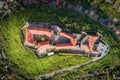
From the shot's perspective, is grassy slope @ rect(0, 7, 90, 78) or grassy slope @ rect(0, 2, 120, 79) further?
grassy slope @ rect(0, 2, 120, 79)

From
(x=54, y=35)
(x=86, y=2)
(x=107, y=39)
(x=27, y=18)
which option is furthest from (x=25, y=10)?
(x=107, y=39)

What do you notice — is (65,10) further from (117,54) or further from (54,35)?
(117,54)

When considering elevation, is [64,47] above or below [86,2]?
below

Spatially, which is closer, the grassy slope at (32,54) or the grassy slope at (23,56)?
the grassy slope at (23,56)

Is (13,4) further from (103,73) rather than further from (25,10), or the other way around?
(103,73)

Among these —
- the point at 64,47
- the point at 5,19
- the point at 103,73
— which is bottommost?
the point at 103,73

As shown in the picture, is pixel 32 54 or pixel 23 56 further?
pixel 32 54

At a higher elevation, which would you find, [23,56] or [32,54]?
[32,54]

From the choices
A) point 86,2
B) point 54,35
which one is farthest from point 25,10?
point 86,2
